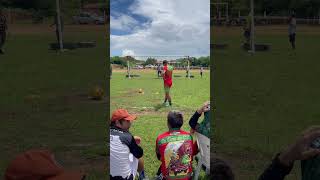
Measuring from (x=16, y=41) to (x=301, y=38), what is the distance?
8663mm

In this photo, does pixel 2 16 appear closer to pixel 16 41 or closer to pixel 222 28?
pixel 16 41

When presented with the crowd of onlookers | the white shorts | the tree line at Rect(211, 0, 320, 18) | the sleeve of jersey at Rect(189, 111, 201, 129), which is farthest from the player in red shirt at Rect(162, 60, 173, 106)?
the tree line at Rect(211, 0, 320, 18)

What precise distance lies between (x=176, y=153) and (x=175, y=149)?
0.04m

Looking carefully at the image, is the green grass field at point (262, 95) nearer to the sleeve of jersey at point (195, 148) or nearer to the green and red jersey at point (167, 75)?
the sleeve of jersey at point (195, 148)

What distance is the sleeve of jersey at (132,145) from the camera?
490 centimetres

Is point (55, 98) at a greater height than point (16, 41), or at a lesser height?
lesser

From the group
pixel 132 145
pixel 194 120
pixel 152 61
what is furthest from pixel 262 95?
pixel 132 145

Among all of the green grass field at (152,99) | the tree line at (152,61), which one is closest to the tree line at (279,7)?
the green grass field at (152,99)

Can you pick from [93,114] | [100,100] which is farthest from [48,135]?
[100,100]

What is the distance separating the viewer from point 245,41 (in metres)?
15.2

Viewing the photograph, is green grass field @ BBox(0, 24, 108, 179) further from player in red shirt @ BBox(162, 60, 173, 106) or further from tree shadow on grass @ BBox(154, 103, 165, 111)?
player in red shirt @ BBox(162, 60, 173, 106)

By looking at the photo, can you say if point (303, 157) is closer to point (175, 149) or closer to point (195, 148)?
point (175, 149)

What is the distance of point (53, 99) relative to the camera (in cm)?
1127

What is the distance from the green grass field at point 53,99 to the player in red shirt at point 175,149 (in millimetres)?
1258
